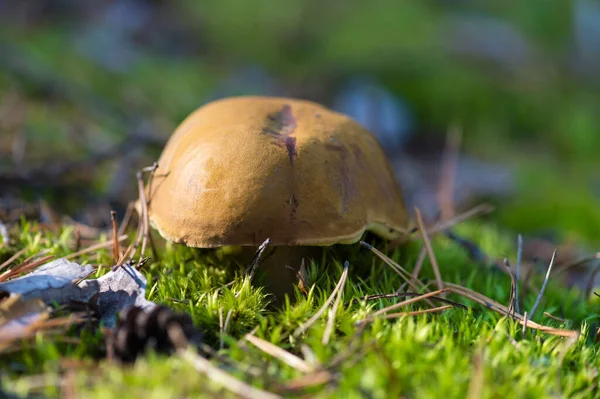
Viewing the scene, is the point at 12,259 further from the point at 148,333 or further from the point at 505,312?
the point at 505,312

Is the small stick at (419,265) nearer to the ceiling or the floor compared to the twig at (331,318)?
nearer to the floor

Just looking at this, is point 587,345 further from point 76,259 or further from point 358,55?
point 358,55

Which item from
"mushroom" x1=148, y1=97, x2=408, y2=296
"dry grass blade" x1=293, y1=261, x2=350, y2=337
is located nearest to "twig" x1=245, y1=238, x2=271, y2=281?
"mushroom" x1=148, y1=97, x2=408, y2=296

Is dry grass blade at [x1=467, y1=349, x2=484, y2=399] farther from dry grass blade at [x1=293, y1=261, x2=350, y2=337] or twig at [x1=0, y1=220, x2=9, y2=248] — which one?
twig at [x1=0, y1=220, x2=9, y2=248]

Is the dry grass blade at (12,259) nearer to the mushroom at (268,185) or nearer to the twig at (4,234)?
the twig at (4,234)

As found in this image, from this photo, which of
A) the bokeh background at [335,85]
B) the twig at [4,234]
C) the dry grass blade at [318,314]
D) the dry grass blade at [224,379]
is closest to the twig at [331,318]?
the dry grass blade at [318,314]

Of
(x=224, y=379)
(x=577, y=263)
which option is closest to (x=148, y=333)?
(x=224, y=379)
